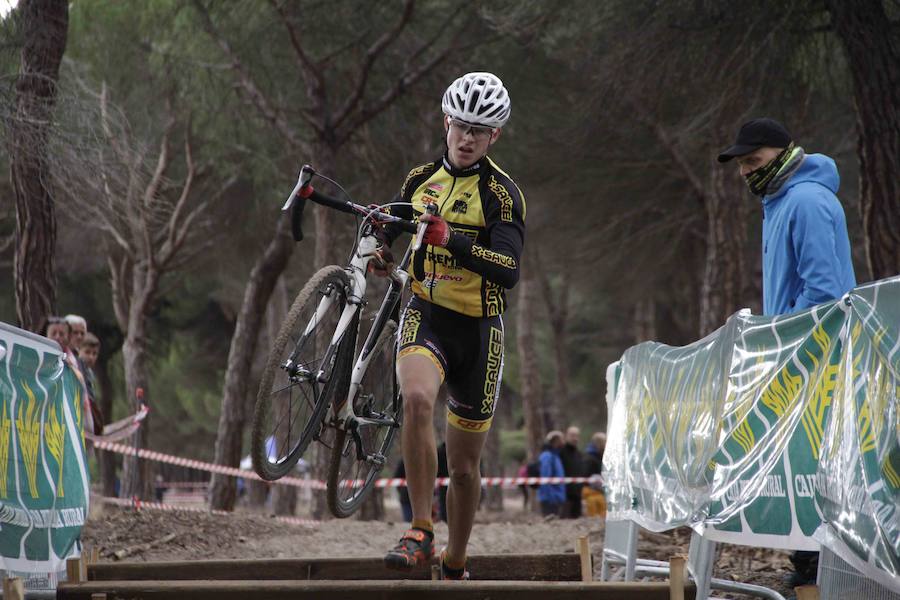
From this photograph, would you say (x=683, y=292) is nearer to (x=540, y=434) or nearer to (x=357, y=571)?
(x=540, y=434)

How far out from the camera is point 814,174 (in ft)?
20.1

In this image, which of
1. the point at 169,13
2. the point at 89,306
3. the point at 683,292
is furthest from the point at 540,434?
the point at 169,13

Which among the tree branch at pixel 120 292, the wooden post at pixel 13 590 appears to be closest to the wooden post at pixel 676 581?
the wooden post at pixel 13 590

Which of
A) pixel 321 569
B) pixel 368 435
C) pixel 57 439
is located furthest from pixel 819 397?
pixel 57 439

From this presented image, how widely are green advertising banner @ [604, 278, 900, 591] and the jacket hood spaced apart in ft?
3.54

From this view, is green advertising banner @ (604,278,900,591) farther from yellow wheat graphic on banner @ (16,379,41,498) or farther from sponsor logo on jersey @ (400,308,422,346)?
yellow wheat graphic on banner @ (16,379,41,498)

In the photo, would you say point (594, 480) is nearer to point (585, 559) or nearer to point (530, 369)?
point (530, 369)

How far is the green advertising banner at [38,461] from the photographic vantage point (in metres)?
5.34

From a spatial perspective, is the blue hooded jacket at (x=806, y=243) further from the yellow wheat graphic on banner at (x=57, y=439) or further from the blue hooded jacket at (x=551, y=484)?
the blue hooded jacket at (x=551, y=484)

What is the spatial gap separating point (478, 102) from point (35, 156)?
19.3 feet

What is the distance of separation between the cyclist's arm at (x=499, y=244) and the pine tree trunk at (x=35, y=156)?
5409mm

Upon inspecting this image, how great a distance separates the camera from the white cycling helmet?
17.1 feet

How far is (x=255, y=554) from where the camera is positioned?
1136 centimetres

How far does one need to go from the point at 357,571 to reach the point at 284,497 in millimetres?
16066
